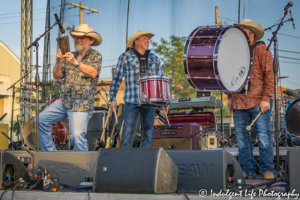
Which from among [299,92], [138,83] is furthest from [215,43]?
[299,92]

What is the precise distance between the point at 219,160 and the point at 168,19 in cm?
550

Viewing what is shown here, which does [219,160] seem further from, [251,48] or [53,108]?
[53,108]

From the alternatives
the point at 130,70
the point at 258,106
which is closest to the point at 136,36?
the point at 130,70

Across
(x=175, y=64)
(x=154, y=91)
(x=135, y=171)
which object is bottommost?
(x=135, y=171)

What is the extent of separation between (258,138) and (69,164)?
2.02 metres

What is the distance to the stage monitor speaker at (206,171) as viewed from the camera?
2.43 meters

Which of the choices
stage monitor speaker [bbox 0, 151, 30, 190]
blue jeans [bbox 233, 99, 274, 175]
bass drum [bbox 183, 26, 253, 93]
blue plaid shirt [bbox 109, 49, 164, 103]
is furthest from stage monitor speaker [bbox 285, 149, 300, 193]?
stage monitor speaker [bbox 0, 151, 30, 190]

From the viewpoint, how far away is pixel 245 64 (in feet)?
11.1

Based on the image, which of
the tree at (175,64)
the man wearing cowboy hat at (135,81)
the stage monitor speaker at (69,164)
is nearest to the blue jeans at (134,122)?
the man wearing cowboy hat at (135,81)

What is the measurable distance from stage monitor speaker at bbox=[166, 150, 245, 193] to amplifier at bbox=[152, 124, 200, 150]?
2.61 m

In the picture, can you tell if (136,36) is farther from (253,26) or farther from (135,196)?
(135,196)

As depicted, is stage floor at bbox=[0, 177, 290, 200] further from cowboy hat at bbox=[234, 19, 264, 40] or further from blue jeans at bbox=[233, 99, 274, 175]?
cowboy hat at bbox=[234, 19, 264, 40]

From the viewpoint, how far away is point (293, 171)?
7.50 feet

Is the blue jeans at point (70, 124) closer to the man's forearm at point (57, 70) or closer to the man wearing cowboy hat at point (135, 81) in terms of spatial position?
the man's forearm at point (57, 70)
